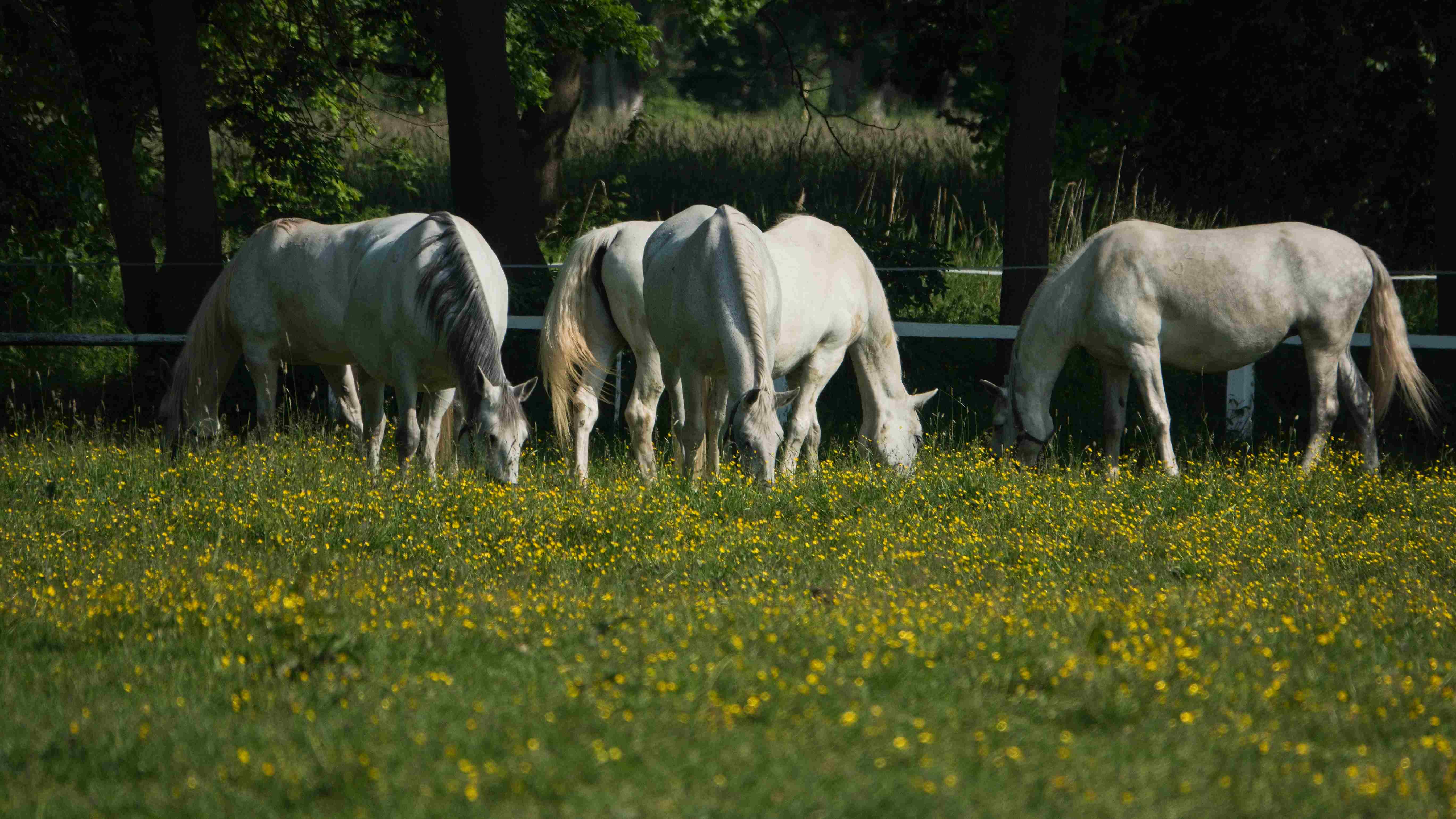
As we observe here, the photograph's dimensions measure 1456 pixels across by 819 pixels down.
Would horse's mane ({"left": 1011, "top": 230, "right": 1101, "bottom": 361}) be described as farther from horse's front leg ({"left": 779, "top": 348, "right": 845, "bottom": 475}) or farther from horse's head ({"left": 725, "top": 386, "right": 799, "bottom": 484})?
horse's head ({"left": 725, "top": 386, "right": 799, "bottom": 484})

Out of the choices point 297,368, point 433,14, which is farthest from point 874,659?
point 433,14

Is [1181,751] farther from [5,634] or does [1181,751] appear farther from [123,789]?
[5,634]

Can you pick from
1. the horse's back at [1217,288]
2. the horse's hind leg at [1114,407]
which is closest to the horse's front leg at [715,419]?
the horse's back at [1217,288]

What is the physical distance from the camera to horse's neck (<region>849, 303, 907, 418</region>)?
9.03 m

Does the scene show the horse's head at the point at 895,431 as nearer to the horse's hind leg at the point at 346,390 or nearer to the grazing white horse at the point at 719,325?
the grazing white horse at the point at 719,325

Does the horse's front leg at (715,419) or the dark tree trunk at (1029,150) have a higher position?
the dark tree trunk at (1029,150)

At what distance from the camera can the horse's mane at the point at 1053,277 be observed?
9.55 m

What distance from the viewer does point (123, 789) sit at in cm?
354

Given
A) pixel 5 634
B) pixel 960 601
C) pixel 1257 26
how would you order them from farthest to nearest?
pixel 1257 26
pixel 960 601
pixel 5 634

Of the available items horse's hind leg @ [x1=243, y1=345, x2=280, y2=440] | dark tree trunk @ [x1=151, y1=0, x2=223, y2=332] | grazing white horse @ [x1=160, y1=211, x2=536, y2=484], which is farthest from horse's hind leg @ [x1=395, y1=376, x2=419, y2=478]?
dark tree trunk @ [x1=151, y1=0, x2=223, y2=332]

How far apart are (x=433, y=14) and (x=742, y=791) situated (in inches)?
461

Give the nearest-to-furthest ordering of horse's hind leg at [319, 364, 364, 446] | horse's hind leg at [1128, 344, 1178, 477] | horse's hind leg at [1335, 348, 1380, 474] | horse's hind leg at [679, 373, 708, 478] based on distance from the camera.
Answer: horse's hind leg at [679, 373, 708, 478], horse's hind leg at [1128, 344, 1178, 477], horse's hind leg at [1335, 348, 1380, 474], horse's hind leg at [319, 364, 364, 446]

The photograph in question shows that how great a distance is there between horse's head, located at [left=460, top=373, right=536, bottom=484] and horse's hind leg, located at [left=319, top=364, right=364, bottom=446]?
2.80 metres

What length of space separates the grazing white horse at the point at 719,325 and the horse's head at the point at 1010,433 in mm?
2340
